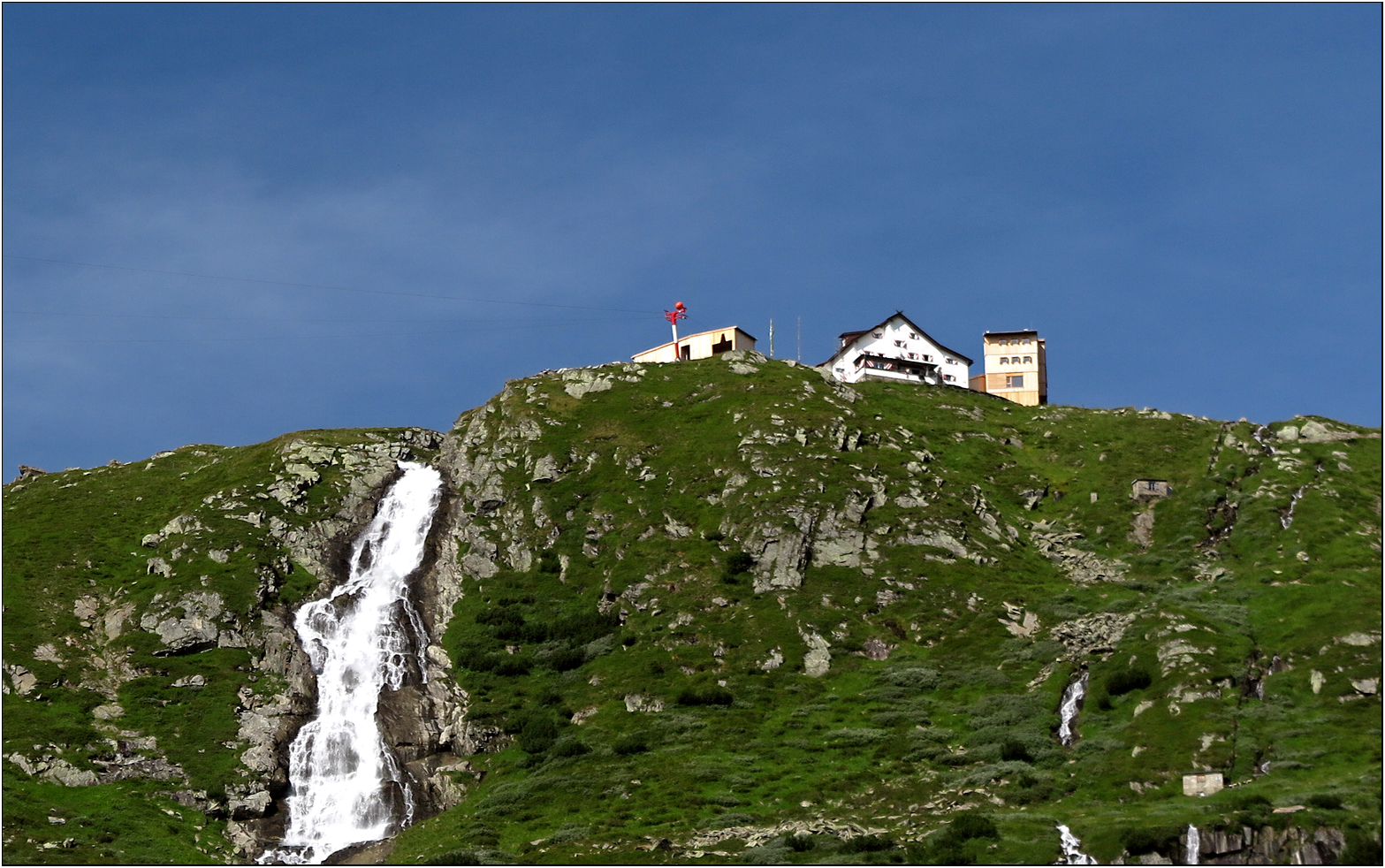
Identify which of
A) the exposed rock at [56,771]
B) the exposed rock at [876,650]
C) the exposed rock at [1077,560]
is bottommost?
the exposed rock at [56,771]

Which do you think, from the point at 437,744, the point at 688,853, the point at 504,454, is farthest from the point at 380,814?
the point at 504,454

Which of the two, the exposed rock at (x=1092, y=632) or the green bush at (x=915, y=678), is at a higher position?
the exposed rock at (x=1092, y=632)

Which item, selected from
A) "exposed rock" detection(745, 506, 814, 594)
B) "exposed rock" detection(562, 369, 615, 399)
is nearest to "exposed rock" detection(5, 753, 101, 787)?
"exposed rock" detection(745, 506, 814, 594)

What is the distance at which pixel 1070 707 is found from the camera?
358 feet

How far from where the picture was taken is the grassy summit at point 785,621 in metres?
96.1

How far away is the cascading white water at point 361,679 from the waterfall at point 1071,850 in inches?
1982

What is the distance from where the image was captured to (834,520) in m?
139

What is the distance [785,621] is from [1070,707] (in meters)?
28.6

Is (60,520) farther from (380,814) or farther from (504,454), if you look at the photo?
(380,814)

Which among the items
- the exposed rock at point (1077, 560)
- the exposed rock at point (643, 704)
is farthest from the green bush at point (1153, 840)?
the exposed rock at point (1077, 560)

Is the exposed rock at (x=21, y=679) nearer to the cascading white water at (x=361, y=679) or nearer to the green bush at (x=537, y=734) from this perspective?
the cascading white water at (x=361, y=679)

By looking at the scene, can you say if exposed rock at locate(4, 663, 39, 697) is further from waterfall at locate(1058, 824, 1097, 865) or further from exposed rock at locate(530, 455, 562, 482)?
waterfall at locate(1058, 824, 1097, 865)

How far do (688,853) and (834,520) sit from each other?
54.4 m

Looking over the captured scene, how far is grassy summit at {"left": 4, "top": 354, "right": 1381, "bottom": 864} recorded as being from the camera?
96.1 metres
